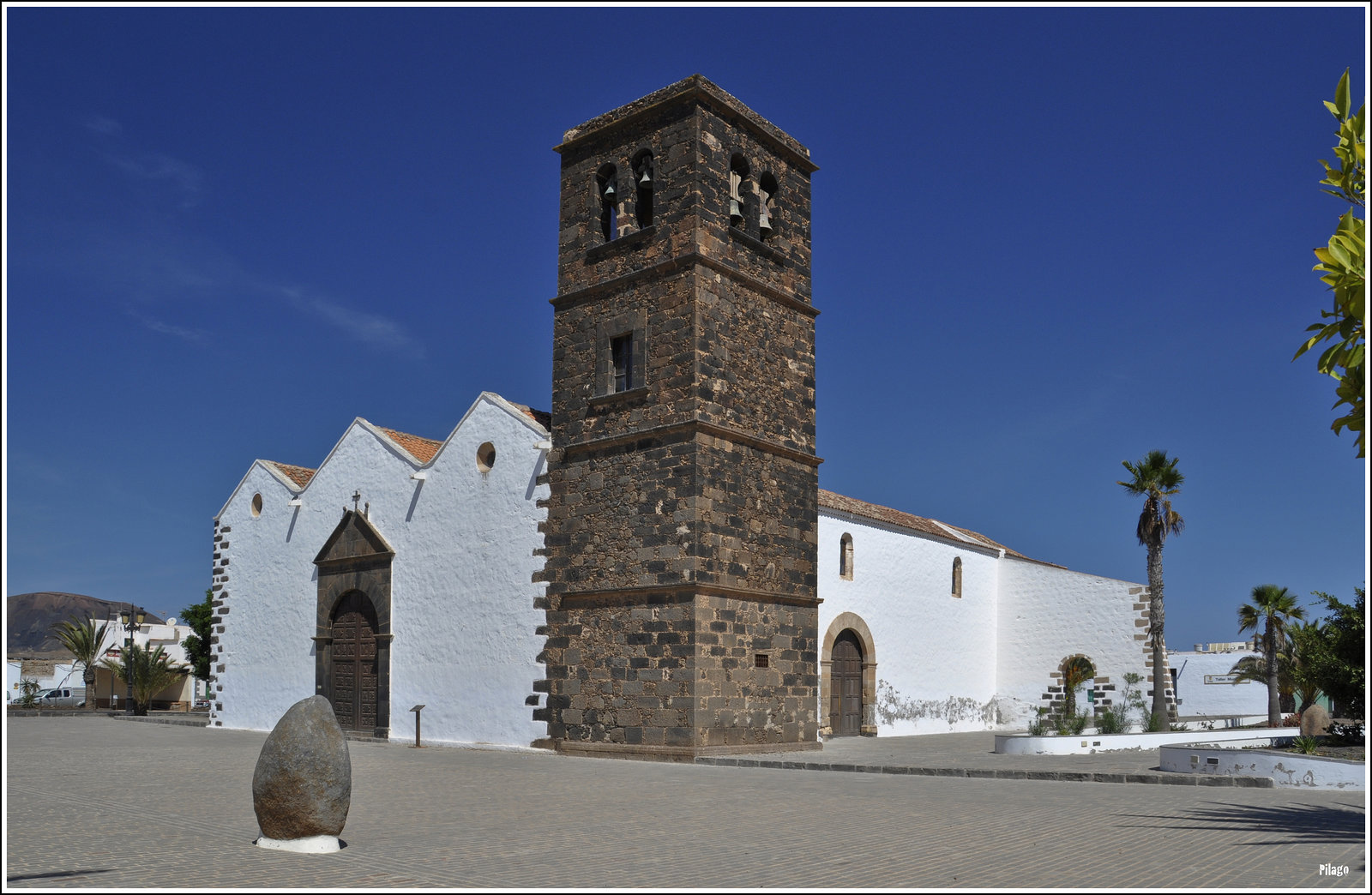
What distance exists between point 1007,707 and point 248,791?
2278cm

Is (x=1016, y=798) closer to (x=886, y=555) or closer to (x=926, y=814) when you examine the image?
(x=926, y=814)

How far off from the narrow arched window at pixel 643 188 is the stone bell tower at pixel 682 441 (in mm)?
36

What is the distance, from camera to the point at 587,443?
19.4 metres

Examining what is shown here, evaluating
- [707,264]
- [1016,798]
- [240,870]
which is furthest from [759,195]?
[240,870]

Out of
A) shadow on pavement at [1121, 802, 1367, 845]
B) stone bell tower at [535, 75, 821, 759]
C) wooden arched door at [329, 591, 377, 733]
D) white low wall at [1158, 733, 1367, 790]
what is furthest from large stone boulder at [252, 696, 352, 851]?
wooden arched door at [329, 591, 377, 733]

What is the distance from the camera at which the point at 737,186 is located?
20.0 meters

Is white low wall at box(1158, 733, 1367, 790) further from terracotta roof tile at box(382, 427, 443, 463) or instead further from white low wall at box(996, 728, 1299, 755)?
terracotta roof tile at box(382, 427, 443, 463)

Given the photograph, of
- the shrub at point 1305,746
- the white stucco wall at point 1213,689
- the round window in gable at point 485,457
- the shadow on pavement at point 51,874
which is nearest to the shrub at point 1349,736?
the shrub at point 1305,746

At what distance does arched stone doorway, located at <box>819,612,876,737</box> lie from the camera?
2400cm

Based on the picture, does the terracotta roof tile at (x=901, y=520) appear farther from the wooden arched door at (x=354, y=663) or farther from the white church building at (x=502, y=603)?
the wooden arched door at (x=354, y=663)

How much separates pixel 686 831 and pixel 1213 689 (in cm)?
3922

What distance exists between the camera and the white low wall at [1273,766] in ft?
39.3

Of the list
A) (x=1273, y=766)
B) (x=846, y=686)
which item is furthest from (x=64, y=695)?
(x=1273, y=766)

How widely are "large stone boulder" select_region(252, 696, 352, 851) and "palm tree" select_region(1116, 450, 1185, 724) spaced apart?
23413 millimetres
